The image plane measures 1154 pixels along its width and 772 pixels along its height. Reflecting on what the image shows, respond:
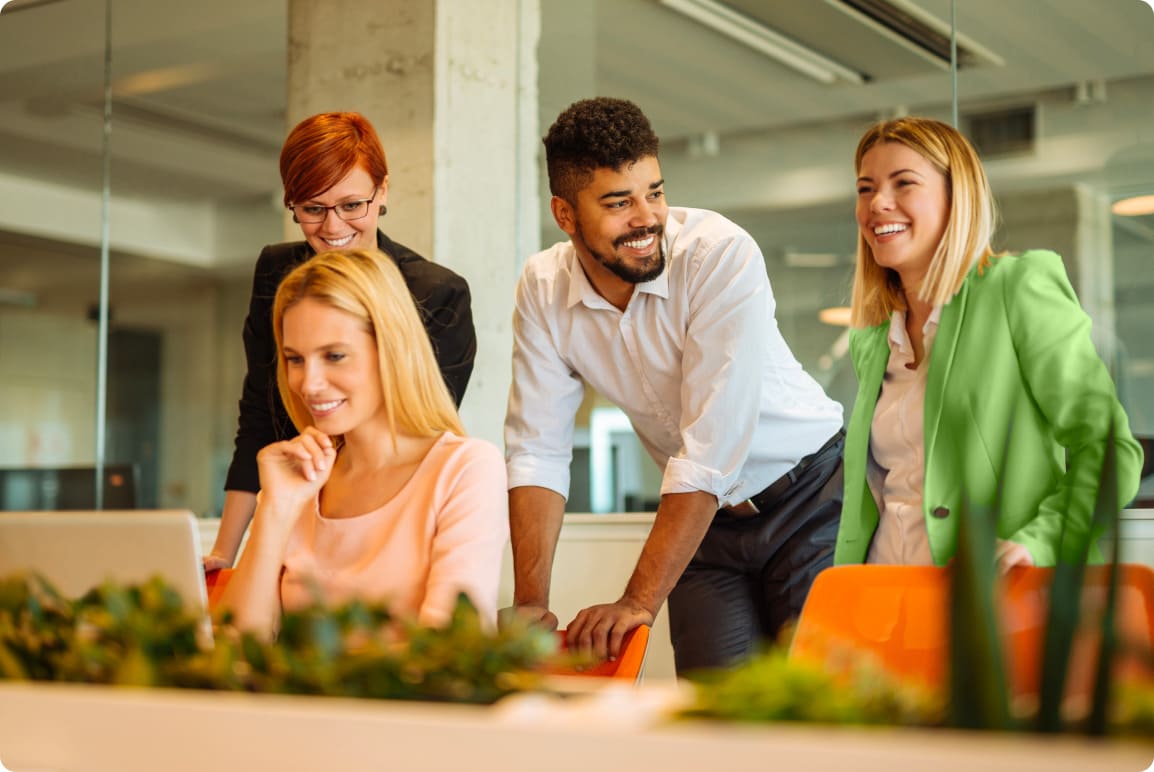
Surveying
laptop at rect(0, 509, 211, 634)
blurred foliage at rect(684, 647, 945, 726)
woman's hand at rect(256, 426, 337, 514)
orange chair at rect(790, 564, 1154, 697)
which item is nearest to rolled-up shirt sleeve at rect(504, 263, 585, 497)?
woman's hand at rect(256, 426, 337, 514)

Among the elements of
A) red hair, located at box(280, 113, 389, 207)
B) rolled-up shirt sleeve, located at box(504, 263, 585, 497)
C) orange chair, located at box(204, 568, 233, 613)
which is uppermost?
red hair, located at box(280, 113, 389, 207)

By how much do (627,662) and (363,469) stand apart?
21.8 inches

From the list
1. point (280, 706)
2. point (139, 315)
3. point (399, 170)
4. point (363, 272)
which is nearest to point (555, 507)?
point (363, 272)

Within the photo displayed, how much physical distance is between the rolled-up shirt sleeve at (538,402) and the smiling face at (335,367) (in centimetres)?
38

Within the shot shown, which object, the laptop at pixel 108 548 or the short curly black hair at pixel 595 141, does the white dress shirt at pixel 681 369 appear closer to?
the short curly black hair at pixel 595 141

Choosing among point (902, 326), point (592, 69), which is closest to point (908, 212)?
point (902, 326)

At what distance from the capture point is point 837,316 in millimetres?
3898

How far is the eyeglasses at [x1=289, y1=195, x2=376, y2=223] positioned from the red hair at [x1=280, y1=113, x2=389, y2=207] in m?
0.02

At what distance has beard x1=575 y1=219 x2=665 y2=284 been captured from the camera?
213 cm

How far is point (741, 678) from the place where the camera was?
647 mm

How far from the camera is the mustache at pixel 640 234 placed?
2.12 metres

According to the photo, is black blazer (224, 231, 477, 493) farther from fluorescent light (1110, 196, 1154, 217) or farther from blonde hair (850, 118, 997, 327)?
fluorescent light (1110, 196, 1154, 217)

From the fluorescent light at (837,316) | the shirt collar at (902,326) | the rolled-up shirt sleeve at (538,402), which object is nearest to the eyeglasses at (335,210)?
the rolled-up shirt sleeve at (538,402)

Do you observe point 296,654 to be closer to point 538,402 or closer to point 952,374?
point 952,374
